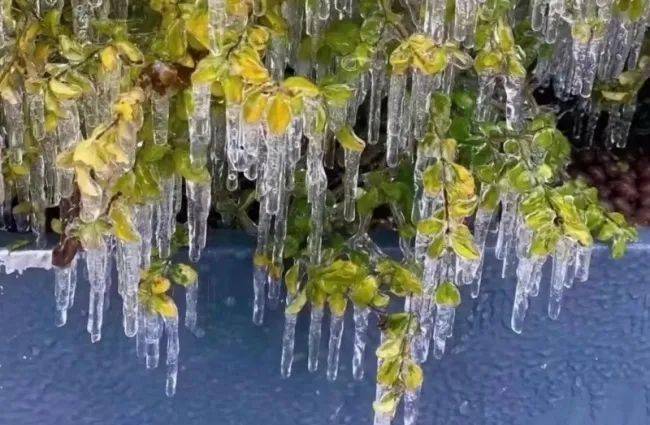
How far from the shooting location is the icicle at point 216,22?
3.27ft

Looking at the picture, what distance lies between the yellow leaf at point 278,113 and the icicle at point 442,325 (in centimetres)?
41

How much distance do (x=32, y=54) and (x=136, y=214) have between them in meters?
0.26

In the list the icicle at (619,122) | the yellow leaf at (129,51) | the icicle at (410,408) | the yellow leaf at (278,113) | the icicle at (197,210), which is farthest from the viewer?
the icicle at (619,122)

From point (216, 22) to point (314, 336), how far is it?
1.77 ft

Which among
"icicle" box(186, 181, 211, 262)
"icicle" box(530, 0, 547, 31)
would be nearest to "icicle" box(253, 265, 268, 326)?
"icicle" box(186, 181, 211, 262)

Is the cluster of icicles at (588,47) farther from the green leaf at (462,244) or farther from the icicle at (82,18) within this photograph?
the icicle at (82,18)

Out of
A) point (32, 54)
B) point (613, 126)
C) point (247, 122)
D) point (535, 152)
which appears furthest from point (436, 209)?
point (613, 126)

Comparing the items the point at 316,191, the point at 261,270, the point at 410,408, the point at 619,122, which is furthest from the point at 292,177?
the point at 619,122

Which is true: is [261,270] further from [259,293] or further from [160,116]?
[160,116]

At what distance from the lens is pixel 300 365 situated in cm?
143

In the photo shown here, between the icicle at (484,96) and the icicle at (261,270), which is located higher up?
the icicle at (484,96)

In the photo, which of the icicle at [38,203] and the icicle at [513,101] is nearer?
the icicle at [513,101]

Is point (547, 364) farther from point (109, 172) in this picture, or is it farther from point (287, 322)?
point (109, 172)

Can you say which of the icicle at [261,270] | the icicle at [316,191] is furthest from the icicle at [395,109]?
the icicle at [261,270]
